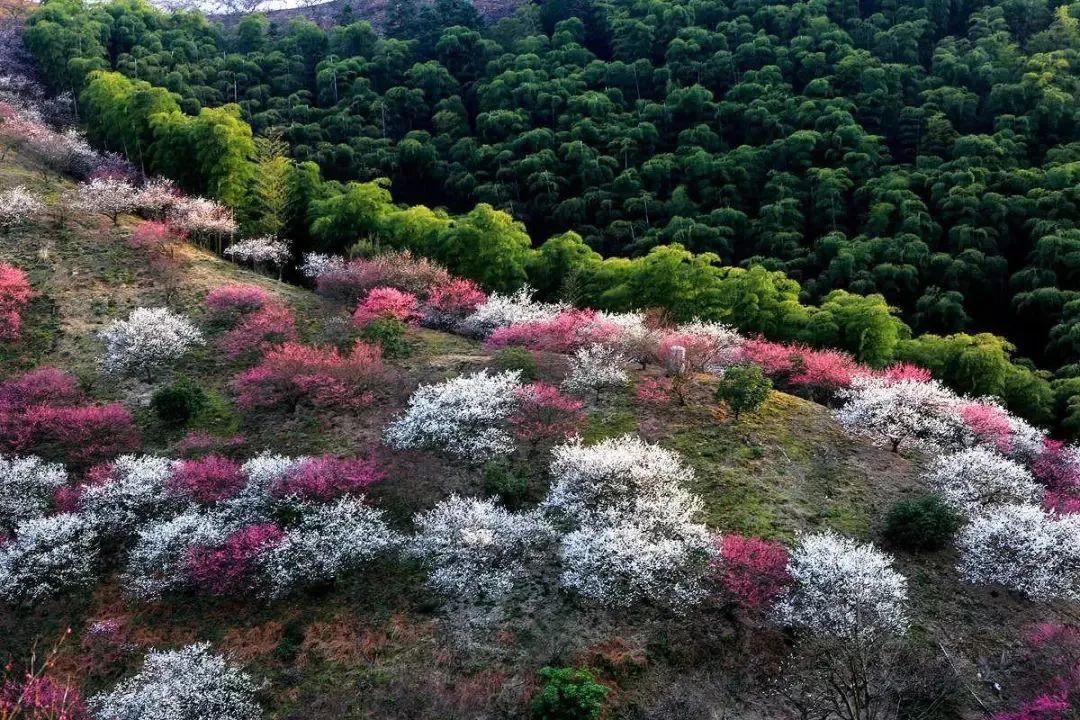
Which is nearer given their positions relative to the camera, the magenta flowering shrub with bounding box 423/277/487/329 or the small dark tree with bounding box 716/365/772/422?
the small dark tree with bounding box 716/365/772/422

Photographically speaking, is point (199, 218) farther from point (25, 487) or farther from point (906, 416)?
point (906, 416)

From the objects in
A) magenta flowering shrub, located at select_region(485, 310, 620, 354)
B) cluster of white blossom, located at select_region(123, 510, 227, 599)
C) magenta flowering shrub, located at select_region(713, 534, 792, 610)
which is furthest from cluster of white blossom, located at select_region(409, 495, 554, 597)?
magenta flowering shrub, located at select_region(485, 310, 620, 354)

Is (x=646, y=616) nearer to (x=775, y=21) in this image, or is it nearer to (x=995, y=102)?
(x=995, y=102)

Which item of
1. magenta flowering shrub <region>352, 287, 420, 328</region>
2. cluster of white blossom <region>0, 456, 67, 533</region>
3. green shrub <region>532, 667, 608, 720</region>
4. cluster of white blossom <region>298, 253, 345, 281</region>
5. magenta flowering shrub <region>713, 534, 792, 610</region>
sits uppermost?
magenta flowering shrub <region>713, 534, 792, 610</region>

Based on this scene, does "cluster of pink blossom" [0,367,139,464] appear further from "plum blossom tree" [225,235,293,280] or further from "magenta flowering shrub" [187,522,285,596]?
"plum blossom tree" [225,235,293,280]

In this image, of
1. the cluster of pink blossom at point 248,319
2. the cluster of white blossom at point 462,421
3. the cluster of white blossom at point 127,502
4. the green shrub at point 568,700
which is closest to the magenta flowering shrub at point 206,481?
the cluster of white blossom at point 127,502
